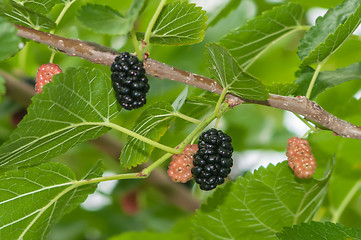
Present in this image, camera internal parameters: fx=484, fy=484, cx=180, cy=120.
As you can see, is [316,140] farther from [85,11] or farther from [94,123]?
[85,11]

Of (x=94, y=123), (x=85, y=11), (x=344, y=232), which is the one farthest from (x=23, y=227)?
(x=344, y=232)

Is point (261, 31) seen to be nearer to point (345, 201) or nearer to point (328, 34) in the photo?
point (328, 34)

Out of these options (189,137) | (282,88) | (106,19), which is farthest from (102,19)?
(282,88)

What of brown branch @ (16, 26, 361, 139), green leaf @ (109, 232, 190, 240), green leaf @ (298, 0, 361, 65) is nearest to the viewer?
brown branch @ (16, 26, 361, 139)

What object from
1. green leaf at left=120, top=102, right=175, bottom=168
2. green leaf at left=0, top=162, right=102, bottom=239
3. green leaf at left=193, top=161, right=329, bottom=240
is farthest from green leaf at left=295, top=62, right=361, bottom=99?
green leaf at left=0, top=162, right=102, bottom=239

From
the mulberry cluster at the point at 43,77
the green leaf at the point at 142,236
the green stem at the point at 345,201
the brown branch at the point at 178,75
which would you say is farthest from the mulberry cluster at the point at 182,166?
the green stem at the point at 345,201

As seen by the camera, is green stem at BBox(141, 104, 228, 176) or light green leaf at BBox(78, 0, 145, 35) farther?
green stem at BBox(141, 104, 228, 176)

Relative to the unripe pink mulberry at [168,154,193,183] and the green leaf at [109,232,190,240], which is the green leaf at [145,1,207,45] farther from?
the green leaf at [109,232,190,240]
